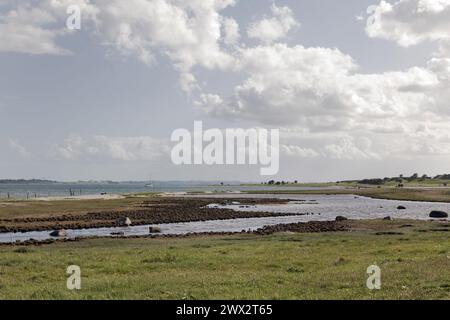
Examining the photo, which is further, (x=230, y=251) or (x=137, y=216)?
(x=137, y=216)

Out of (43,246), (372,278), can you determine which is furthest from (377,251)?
(43,246)

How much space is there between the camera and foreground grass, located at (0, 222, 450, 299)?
1988 cm

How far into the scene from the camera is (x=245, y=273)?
26266 mm

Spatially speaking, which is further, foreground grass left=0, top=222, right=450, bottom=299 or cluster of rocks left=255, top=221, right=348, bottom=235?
cluster of rocks left=255, top=221, right=348, bottom=235

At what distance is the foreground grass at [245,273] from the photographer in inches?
782

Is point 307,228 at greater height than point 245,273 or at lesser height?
lesser

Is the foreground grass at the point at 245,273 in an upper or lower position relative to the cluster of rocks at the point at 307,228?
upper

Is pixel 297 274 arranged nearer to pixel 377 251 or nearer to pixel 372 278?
pixel 372 278

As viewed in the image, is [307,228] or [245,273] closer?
[245,273]

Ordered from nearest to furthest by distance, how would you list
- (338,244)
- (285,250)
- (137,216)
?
(285,250) → (338,244) → (137,216)

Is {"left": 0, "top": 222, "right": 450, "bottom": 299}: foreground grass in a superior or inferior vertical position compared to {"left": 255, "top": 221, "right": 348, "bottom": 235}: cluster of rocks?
superior
